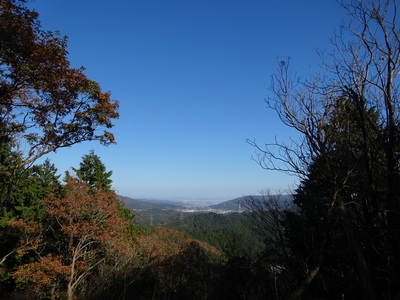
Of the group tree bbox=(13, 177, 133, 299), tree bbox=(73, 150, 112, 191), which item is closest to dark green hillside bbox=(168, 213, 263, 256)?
tree bbox=(13, 177, 133, 299)

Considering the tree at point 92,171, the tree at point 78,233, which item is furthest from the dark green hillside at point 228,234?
the tree at point 92,171

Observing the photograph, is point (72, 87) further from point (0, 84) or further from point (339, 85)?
point (339, 85)

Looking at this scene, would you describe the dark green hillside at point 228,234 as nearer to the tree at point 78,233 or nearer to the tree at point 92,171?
the tree at point 78,233

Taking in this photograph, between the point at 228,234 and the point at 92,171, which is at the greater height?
the point at 92,171

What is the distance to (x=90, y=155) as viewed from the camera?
2030 centimetres

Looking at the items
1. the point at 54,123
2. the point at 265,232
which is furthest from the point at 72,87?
the point at 265,232

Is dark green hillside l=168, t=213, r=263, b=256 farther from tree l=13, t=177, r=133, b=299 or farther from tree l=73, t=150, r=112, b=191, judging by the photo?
tree l=73, t=150, r=112, b=191

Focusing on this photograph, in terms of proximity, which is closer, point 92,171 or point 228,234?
point 92,171

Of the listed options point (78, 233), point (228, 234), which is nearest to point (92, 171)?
point (78, 233)

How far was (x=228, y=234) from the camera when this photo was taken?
1117 inches

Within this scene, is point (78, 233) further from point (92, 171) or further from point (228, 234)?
point (228, 234)

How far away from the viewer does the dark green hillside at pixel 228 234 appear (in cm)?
1511

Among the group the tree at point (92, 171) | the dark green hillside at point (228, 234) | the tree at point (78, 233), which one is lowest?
the dark green hillside at point (228, 234)

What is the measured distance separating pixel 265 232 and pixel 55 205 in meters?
11.9
